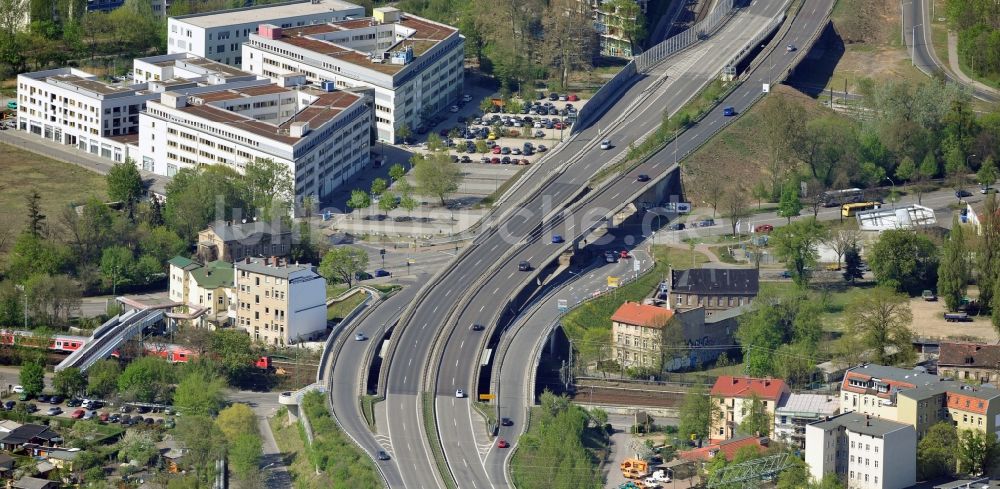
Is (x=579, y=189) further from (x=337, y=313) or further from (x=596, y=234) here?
(x=337, y=313)

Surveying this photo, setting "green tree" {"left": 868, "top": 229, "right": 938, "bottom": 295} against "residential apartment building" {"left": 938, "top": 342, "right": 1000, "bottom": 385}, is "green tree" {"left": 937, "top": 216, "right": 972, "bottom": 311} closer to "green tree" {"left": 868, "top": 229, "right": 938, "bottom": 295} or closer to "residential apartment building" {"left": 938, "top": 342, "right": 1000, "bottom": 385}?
"green tree" {"left": 868, "top": 229, "right": 938, "bottom": 295}

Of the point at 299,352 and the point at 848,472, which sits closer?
the point at 848,472

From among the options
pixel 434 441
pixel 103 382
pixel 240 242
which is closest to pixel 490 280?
pixel 240 242

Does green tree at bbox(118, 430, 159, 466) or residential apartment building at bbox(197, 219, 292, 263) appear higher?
residential apartment building at bbox(197, 219, 292, 263)

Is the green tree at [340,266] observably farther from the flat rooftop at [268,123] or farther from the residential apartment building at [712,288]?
the residential apartment building at [712,288]

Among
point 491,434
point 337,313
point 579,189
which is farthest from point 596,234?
point 491,434

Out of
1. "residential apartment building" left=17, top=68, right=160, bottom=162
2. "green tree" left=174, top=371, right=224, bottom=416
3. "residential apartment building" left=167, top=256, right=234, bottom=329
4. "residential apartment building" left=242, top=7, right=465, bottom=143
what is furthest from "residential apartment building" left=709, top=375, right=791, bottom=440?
"residential apartment building" left=17, top=68, right=160, bottom=162

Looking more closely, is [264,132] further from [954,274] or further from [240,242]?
[954,274]

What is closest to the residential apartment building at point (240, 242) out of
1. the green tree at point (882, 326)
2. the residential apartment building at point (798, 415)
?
the green tree at point (882, 326)
